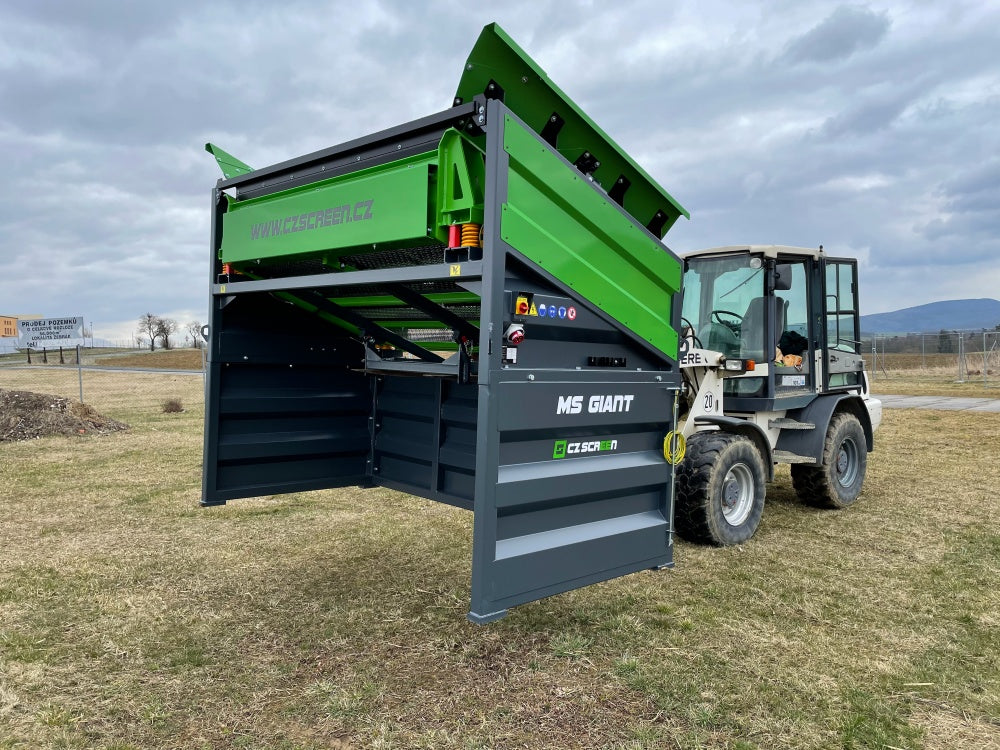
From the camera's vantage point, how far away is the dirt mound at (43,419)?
10500 millimetres

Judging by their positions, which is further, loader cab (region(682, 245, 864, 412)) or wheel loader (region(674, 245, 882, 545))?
loader cab (region(682, 245, 864, 412))

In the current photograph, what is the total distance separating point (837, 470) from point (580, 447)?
14.4 feet

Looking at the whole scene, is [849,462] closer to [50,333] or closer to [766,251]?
[766,251]

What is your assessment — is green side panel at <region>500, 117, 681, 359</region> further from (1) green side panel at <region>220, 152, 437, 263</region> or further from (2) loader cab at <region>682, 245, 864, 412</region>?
(2) loader cab at <region>682, 245, 864, 412</region>

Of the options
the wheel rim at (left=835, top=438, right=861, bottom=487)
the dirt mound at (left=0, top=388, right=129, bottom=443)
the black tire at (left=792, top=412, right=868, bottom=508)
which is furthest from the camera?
the dirt mound at (left=0, top=388, right=129, bottom=443)

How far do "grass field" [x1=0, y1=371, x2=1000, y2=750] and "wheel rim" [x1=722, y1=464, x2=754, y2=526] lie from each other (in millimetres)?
277

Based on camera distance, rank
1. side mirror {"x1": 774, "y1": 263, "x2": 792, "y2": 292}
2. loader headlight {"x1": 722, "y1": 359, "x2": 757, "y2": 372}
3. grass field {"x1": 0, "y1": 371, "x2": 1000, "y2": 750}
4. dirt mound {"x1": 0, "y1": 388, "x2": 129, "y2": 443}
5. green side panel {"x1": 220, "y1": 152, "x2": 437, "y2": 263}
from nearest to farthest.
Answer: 1. grass field {"x1": 0, "y1": 371, "x2": 1000, "y2": 750}
2. green side panel {"x1": 220, "y1": 152, "x2": 437, "y2": 263}
3. loader headlight {"x1": 722, "y1": 359, "x2": 757, "y2": 372}
4. side mirror {"x1": 774, "y1": 263, "x2": 792, "y2": 292}
5. dirt mound {"x1": 0, "y1": 388, "x2": 129, "y2": 443}

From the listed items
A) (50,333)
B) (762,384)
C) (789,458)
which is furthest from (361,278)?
(50,333)

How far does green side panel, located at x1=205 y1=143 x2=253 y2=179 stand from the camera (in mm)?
4410

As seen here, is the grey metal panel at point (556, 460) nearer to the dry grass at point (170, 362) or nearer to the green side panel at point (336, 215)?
the green side panel at point (336, 215)

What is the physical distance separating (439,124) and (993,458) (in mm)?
9216

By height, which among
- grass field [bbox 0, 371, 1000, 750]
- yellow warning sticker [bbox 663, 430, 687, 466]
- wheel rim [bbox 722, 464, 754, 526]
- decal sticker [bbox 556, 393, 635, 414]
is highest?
decal sticker [bbox 556, 393, 635, 414]

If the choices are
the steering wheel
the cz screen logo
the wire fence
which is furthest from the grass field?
the wire fence

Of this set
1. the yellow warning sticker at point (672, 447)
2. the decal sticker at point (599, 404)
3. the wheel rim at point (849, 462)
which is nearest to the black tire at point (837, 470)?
the wheel rim at point (849, 462)
